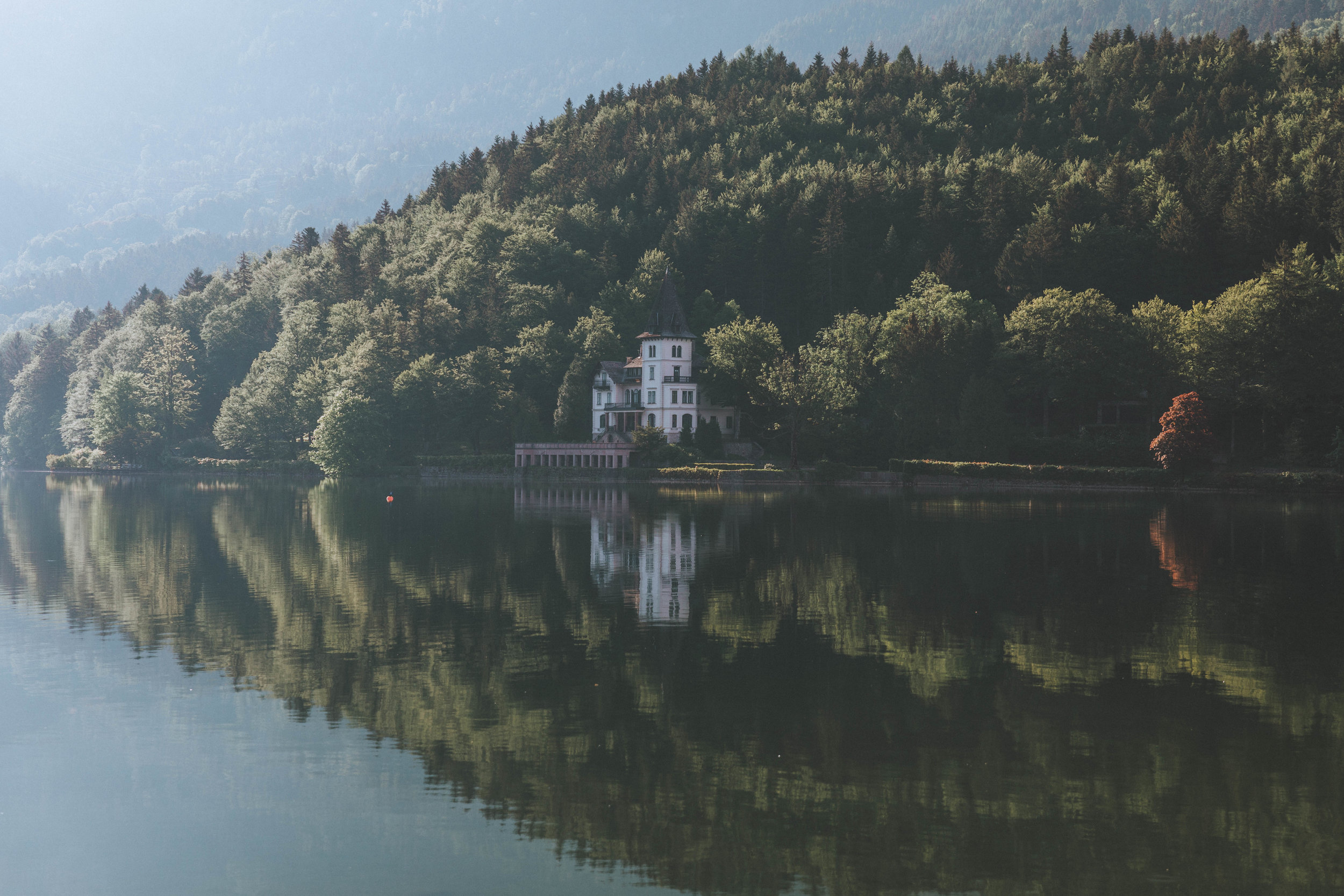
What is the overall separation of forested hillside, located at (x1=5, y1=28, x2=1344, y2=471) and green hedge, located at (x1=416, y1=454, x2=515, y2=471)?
18.1ft

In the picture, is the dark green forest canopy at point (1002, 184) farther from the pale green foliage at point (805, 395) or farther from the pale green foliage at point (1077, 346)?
the pale green foliage at point (805, 395)

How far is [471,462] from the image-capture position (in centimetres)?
12731

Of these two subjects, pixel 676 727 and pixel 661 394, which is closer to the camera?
pixel 676 727

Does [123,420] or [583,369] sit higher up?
[583,369]

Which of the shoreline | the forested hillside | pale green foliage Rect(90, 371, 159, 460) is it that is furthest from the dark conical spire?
pale green foliage Rect(90, 371, 159, 460)

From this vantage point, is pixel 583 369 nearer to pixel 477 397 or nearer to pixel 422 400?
pixel 477 397

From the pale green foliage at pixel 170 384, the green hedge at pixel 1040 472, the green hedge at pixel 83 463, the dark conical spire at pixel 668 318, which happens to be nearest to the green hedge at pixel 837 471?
the green hedge at pixel 1040 472

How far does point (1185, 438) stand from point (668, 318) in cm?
6654

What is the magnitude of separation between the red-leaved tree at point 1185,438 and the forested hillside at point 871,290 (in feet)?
20.8

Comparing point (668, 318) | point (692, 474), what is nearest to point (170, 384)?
point (668, 318)

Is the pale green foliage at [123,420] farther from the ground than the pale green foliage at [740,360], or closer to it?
closer to it

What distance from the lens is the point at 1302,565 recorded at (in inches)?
1522

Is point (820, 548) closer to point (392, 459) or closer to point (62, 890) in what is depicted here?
point (62, 890)

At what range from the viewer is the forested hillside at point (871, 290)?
10044 cm
